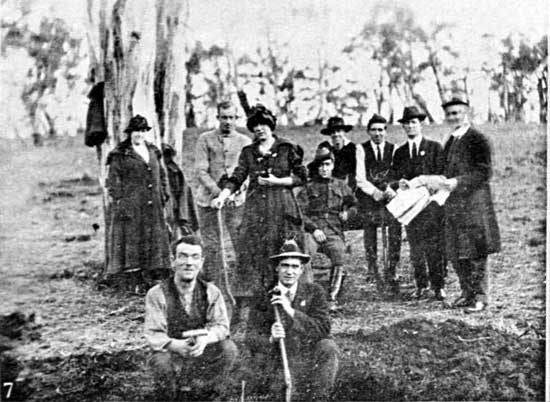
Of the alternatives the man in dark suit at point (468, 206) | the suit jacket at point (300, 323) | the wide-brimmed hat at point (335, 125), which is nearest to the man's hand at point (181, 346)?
the suit jacket at point (300, 323)

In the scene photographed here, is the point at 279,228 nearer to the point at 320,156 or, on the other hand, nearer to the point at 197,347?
the point at 320,156

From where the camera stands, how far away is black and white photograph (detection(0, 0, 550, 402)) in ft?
19.9

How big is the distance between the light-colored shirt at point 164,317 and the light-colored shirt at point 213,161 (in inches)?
27.4

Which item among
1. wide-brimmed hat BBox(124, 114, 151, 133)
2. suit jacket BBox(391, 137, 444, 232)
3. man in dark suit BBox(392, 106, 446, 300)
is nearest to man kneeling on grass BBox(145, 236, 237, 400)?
wide-brimmed hat BBox(124, 114, 151, 133)

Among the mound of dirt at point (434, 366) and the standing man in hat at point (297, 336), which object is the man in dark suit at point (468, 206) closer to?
the mound of dirt at point (434, 366)

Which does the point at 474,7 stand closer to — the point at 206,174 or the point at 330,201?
the point at 330,201

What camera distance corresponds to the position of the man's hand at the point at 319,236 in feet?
20.3

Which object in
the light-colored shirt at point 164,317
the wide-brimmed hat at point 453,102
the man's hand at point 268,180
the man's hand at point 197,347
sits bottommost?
the man's hand at point 197,347

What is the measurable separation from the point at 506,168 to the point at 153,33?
9.58 ft

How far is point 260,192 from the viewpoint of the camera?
6.18 meters

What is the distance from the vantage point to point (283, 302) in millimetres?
6078

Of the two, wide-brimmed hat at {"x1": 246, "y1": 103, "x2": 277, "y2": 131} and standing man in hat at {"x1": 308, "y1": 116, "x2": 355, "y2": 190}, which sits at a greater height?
wide-brimmed hat at {"x1": 246, "y1": 103, "x2": 277, "y2": 131}

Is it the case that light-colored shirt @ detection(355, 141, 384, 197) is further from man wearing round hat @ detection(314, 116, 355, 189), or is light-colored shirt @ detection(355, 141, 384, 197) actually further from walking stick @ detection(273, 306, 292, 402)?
walking stick @ detection(273, 306, 292, 402)

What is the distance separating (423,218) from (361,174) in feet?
1.94
